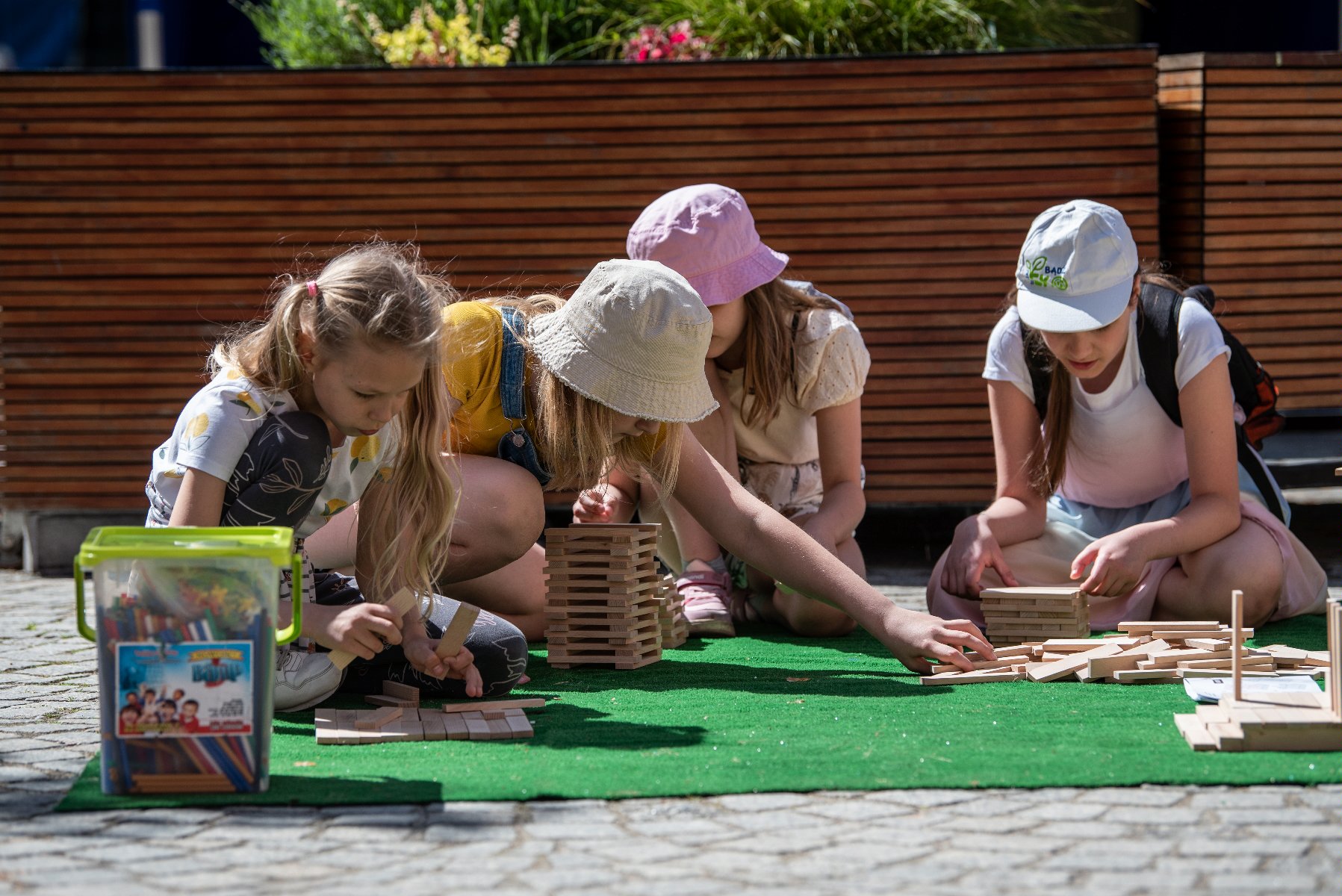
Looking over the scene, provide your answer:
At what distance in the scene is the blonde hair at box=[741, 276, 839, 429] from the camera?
14.4ft

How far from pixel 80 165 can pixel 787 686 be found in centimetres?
410

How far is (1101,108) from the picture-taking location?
234 inches

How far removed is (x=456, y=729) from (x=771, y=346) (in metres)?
1.79

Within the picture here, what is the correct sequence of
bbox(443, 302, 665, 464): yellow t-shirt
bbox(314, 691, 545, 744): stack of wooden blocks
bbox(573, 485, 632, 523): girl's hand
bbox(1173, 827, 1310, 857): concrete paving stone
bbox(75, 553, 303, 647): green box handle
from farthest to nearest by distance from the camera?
bbox(573, 485, 632, 523): girl's hand, bbox(443, 302, 665, 464): yellow t-shirt, bbox(314, 691, 545, 744): stack of wooden blocks, bbox(75, 553, 303, 647): green box handle, bbox(1173, 827, 1310, 857): concrete paving stone

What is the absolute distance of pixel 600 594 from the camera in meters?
3.82

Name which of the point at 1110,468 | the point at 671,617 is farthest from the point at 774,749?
the point at 1110,468

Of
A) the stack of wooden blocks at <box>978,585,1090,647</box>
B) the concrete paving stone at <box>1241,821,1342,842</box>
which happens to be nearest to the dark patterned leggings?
the stack of wooden blocks at <box>978,585,1090,647</box>

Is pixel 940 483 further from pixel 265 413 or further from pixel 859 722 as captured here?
pixel 265 413

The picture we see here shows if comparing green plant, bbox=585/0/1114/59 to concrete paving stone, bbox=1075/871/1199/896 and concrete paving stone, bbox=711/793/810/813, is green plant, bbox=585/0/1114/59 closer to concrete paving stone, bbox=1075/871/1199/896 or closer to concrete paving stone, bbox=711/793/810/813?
concrete paving stone, bbox=711/793/810/813

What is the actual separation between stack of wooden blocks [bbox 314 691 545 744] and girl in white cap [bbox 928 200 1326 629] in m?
1.73

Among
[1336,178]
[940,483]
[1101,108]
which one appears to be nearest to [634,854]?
[940,483]

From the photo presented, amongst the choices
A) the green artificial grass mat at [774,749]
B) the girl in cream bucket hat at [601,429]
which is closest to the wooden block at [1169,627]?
the green artificial grass mat at [774,749]

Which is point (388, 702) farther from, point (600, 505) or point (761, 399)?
point (761, 399)

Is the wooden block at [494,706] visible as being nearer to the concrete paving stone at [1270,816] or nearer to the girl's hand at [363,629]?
the girl's hand at [363,629]
